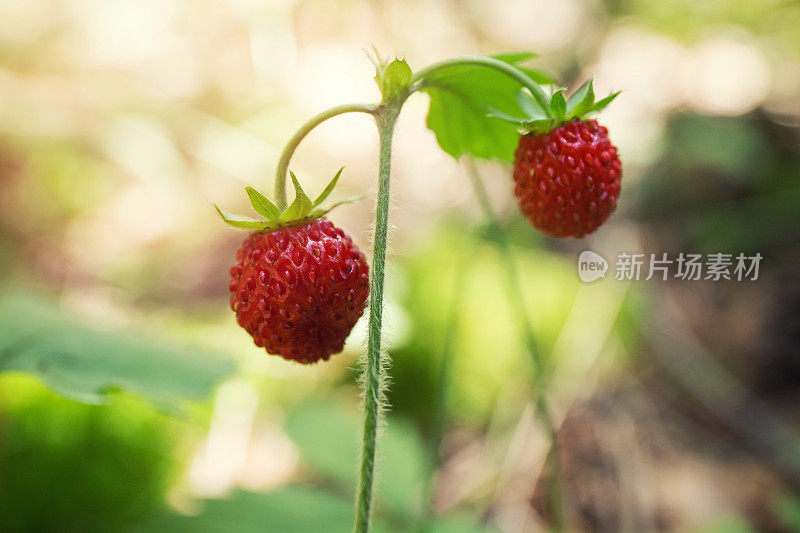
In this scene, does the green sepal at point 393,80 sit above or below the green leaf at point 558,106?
below

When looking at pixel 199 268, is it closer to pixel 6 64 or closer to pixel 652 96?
pixel 6 64

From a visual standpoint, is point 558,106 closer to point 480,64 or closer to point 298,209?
point 480,64

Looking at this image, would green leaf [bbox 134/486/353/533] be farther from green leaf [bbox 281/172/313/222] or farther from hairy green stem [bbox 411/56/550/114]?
hairy green stem [bbox 411/56/550/114]

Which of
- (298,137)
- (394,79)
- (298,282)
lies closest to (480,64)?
(394,79)

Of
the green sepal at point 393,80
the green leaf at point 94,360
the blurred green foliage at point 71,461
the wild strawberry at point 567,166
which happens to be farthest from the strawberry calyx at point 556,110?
the blurred green foliage at point 71,461

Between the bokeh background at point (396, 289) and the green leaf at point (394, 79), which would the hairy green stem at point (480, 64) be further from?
the bokeh background at point (396, 289)

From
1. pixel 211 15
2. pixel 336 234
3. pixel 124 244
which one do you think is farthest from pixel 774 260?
pixel 211 15

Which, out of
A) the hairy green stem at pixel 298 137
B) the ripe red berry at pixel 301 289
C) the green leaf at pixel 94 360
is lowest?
the green leaf at pixel 94 360
